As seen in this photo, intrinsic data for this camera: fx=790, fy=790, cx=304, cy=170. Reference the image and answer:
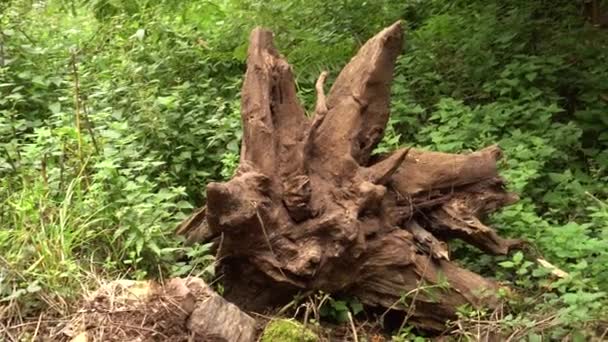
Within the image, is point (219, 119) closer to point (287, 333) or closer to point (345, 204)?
point (345, 204)

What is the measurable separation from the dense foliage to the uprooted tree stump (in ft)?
0.85

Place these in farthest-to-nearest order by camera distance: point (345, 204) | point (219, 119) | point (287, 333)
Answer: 1. point (219, 119)
2. point (345, 204)
3. point (287, 333)

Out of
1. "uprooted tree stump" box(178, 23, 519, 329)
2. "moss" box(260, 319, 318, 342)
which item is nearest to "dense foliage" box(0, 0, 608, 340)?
"uprooted tree stump" box(178, 23, 519, 329)

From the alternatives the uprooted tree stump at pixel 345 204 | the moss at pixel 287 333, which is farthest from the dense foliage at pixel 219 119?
the moss at pixel 287 333

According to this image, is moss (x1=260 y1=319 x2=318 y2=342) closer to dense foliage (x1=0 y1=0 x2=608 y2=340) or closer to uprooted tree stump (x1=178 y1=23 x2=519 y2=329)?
uprooted tree stump (x1=178 y1=23 x2=519 y2=329)

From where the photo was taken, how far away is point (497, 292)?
389cm

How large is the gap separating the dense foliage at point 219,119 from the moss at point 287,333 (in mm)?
570

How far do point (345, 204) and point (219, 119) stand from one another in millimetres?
1821

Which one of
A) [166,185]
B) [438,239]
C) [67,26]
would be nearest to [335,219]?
[438,239]

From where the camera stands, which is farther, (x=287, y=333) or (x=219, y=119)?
(x=219, y=119)

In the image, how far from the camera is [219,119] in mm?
5535

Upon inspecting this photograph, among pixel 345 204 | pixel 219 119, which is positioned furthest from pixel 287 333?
pixel 219 119

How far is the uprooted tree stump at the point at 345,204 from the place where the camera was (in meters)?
3.84

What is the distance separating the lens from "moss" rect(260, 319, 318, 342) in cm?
364
